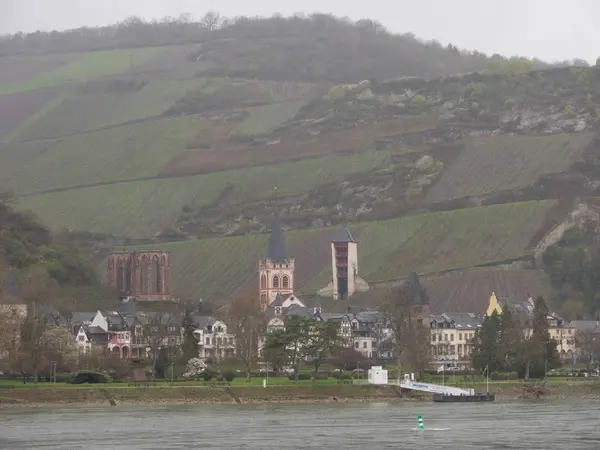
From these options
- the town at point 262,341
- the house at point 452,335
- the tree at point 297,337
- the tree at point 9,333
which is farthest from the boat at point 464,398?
the house at point 452,335

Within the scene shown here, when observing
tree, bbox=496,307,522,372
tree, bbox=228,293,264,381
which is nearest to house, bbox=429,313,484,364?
tree, bbox=228,293,264,381

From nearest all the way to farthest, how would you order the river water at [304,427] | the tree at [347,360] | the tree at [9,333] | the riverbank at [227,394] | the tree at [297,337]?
the river water at [304,427]
the riverbank at [227,394]
the tree at [9,333]
the tree at [297,337]
the tree at [347,360]

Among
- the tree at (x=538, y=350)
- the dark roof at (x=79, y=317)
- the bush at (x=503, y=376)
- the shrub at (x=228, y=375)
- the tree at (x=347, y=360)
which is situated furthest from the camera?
the dark roof at (x=79, y=317)


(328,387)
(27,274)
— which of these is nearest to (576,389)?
(328,387)

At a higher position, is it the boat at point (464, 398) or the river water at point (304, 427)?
the boat at point (464, 398)

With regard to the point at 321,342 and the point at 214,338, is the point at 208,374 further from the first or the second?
the point at 214,338

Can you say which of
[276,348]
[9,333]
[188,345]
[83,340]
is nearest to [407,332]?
[276,348]

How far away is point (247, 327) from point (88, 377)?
26.6 m

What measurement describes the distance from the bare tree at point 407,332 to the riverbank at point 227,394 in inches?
400

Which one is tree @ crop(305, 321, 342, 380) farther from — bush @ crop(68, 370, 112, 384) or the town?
bush @ crop(68, 370, 112, 384)

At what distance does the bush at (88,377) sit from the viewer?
13438 centimetres

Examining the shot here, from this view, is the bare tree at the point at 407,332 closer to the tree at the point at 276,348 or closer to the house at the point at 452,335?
the house at the point at 452,335

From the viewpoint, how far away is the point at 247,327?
159250mm

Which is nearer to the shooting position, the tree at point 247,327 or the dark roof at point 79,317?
the tree at point 247,327
